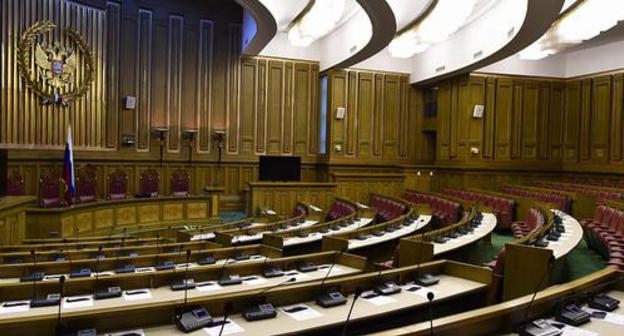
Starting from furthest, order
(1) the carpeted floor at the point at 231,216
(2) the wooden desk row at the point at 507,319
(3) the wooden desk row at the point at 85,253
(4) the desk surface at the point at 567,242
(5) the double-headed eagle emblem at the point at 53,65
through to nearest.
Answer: (1) the carpeted floor at the point at 231,216
(5) the double-headed eagle emblem at the point at 53,65
(4) the desk surface at the point at 567,242
(3) the wooden desk row at the point at 85,253
(2) the wooden desk row at the point at 507,319

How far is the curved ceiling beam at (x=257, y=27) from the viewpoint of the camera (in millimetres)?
8828

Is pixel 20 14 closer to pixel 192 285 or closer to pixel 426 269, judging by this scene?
pixel 192 285

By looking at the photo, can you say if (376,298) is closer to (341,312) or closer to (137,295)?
(341,312)

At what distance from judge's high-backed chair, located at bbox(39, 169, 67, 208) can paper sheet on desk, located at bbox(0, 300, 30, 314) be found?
18.2 ft

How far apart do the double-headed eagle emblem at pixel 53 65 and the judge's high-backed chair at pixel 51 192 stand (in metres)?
2.11

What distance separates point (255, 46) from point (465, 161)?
5.87 meters

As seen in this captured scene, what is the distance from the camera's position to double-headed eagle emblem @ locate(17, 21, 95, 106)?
31.8 feet

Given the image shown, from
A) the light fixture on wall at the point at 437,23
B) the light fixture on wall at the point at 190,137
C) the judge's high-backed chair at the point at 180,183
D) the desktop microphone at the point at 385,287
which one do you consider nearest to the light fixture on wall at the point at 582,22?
the light fixture on wall at the point at 437,23

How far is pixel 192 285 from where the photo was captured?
11.8 feet

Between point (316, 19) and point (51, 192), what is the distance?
5.95 meters

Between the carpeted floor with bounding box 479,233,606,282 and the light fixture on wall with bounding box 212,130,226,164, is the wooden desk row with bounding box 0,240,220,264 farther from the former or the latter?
the light fixture on wall with bounding box 212,130,226,164

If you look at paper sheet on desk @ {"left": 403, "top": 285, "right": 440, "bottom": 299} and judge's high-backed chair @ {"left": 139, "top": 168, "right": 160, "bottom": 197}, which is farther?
judge's high-backed chair @ {"left": 139, "top": 168, "right": 160, "bottom": 197}

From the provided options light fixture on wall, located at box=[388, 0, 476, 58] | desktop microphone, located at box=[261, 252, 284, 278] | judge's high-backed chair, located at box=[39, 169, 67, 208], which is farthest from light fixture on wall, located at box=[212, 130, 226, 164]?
desktop microphone, located at box=[261, 252, 284, 278]

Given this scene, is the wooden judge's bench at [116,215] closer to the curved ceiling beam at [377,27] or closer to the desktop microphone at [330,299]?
the curved ceiling beam at [377,27]
